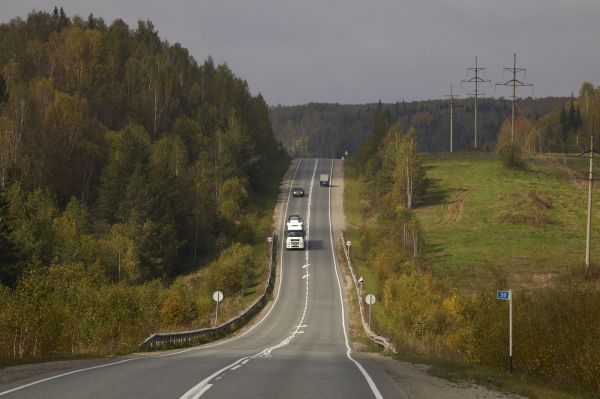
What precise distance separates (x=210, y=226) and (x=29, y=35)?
208ft

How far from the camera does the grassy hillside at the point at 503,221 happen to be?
232 ft

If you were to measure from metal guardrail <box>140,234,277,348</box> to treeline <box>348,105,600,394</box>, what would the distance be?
10.3 metres

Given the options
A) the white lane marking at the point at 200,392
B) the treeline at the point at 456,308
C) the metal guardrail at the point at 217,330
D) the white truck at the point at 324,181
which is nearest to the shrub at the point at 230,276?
the metal guardrail at the point at 217,330

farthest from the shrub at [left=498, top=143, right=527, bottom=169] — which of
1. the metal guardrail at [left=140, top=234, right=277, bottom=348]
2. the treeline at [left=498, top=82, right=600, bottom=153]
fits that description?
the metal guardrail at [left=140, top=234, right=277, bottom=348]

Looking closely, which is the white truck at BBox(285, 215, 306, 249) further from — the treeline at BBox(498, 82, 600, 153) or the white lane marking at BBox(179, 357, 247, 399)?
the white lane marking at BBox(179, 357, 247, 399)

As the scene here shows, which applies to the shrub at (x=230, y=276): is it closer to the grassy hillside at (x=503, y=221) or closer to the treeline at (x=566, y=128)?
the grassy hillside at (x=503, y=221)

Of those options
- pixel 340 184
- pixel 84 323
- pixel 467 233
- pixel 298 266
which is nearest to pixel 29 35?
pixel 340 184

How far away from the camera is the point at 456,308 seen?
4762 centimetres

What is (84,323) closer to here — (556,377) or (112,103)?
(556,377)

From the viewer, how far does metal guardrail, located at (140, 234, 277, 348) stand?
114 ft

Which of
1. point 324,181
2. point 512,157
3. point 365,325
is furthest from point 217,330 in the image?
point 324,181

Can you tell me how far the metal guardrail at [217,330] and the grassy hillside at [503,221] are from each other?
16361 mm

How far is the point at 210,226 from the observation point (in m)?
91.5

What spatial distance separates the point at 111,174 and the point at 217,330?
40.5 meters
